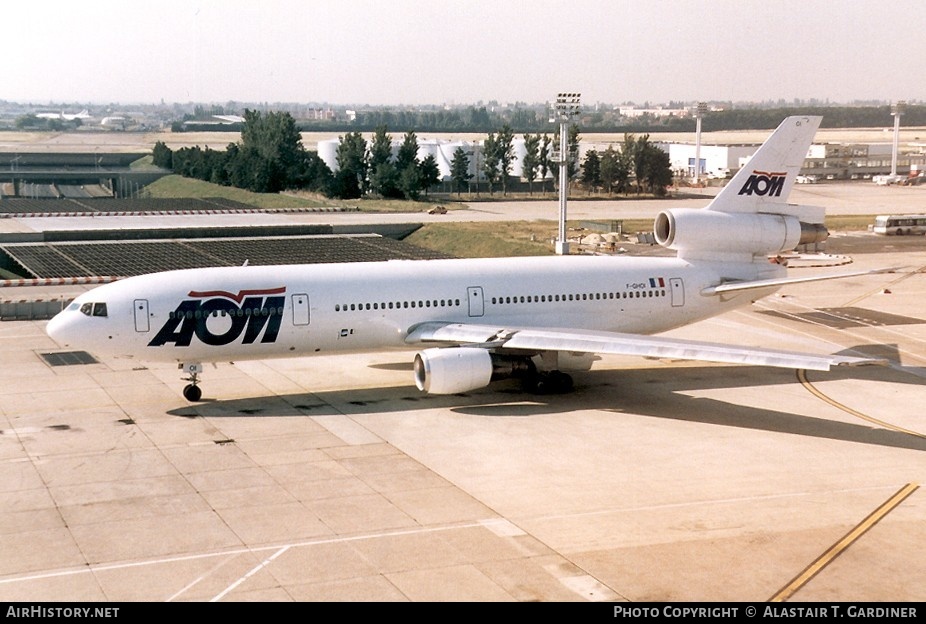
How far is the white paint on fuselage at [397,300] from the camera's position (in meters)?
38.4

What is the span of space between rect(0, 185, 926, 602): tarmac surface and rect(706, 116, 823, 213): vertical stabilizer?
7208 mm

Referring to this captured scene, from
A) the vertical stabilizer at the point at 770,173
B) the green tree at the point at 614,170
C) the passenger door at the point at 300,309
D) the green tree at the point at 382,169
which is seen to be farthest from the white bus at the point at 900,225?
the passenger door at the point at 300,309

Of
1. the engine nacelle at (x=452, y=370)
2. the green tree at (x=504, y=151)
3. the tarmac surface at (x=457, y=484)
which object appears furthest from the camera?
the green tree at (x=504, y=151)

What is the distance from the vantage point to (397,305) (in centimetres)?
4141

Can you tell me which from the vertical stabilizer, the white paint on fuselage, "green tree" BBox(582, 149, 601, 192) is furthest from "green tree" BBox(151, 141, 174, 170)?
the vertical stabilizer

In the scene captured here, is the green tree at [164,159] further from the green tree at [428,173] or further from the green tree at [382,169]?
the green tree at [428,173]

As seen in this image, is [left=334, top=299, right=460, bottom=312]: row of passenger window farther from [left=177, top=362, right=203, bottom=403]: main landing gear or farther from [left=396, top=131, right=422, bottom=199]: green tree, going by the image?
[left=396, top=131, right=422, bottom=199]: green tree

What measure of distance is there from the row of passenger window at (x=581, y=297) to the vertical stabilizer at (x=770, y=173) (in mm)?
5507

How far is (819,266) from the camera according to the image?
75.5 meters

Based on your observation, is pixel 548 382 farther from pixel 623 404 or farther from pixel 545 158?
pixel 545 158

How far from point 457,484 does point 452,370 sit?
8649 millimetres

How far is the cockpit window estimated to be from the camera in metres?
38.2

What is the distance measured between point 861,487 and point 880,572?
21.2ft
